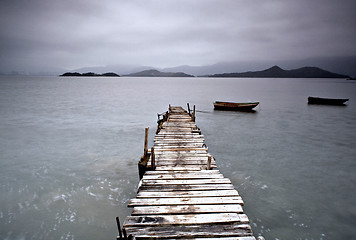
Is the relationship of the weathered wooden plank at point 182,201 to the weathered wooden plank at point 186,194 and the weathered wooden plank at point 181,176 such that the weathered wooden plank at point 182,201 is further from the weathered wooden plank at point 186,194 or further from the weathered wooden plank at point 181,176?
the weathered wooden plank at point 181,176

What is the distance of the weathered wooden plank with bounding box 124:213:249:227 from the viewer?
17.1ft

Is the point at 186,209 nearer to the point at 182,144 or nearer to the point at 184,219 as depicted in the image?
the point at 184,219

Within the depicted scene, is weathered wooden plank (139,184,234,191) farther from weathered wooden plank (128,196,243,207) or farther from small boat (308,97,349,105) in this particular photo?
small boat (308,97,349,105)

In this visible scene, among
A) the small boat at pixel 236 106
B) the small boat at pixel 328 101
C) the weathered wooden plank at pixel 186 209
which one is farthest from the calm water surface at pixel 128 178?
the small boat at pixel 328 101

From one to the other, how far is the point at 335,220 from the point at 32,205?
507 inches

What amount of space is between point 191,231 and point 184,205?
3.13 feet

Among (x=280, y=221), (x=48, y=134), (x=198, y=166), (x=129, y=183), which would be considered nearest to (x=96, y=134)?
(x=48, y=134)

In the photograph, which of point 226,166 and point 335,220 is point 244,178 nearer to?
point 226,166

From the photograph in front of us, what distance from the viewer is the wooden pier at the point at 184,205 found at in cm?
500

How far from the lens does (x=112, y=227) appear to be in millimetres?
7785

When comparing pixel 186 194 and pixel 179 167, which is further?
pixel 179 167

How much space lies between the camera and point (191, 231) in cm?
503

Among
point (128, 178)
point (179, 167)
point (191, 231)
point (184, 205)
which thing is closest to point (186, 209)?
point (184, 205)

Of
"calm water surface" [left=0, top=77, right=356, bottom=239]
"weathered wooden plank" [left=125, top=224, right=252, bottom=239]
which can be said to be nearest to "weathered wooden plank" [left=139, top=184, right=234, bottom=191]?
"weathered wooden plank" [left=125, top=224, right=252, bottom=239]
